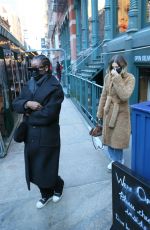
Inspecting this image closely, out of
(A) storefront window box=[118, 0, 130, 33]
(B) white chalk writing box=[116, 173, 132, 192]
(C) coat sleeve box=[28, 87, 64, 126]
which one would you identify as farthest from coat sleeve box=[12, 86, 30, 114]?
(A) storefront window box=[118, 0, 130, 33]

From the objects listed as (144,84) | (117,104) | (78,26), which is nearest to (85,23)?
(78,26)

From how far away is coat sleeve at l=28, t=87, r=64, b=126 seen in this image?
234 cm

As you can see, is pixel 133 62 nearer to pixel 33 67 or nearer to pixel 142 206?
pixel 33 67

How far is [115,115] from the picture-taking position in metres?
3.00

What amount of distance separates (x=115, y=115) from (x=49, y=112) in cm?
104

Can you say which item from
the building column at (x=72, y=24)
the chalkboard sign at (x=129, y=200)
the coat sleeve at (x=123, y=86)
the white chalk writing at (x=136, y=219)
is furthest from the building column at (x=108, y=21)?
the building column at (x=72, y=24)

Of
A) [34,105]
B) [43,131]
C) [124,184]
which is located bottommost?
[124,184]

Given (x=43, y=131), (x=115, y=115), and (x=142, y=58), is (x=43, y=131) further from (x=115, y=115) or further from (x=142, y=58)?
(x=142, y=58)

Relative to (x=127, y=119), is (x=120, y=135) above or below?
below

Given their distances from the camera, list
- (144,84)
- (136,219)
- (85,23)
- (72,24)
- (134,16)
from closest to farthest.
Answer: (136,219), (134,16), (144,84), (85,23), (72,24)

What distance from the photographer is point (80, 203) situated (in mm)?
2904

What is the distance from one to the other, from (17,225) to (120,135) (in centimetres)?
170

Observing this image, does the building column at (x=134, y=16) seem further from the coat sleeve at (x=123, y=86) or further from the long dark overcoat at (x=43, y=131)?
the long dark overcoat at (x=43, y=131)

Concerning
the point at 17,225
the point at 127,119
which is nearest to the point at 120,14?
the point at 127,119
